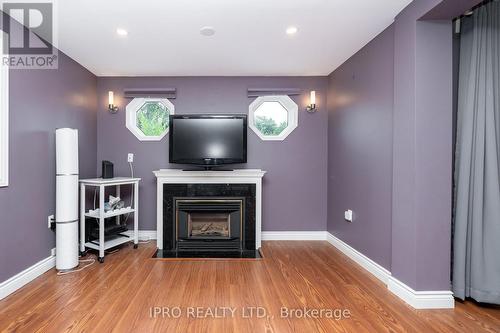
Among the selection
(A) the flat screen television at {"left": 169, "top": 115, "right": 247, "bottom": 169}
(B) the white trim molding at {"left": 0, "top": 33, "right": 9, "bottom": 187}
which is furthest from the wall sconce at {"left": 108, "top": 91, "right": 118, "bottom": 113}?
(B) the white trim molding at {"left": 0, "top": 33, "right": 9, "bottom": 187}

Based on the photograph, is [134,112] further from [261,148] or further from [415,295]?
[415,295]

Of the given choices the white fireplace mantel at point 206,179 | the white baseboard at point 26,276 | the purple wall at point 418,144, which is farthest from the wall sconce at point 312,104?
the white baseboard at point 26,276

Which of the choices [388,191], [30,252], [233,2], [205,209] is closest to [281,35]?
[233,2]

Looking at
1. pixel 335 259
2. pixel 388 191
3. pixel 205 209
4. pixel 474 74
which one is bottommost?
pixel 335 259

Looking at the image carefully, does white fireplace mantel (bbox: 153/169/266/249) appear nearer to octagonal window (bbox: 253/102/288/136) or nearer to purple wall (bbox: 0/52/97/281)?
octagonal window (bbox: 253/102/288/136)

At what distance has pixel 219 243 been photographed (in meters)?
3.09

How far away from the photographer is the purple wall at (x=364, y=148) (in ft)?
7.38

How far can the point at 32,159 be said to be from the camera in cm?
229

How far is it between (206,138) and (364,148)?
194 centimetres

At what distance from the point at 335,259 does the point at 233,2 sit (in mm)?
2785

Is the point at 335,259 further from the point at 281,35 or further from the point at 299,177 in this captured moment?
the point at 281,35

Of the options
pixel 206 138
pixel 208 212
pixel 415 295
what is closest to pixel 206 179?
pixel 208 212

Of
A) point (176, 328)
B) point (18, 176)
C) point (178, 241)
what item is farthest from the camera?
point (178, 241)

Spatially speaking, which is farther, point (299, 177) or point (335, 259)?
point (299, 177)
